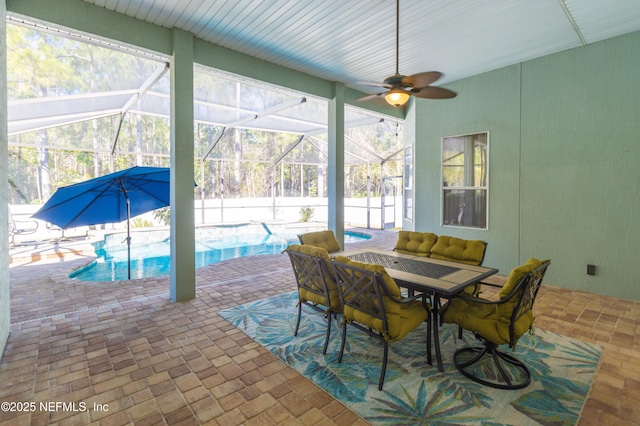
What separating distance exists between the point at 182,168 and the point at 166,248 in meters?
5.70

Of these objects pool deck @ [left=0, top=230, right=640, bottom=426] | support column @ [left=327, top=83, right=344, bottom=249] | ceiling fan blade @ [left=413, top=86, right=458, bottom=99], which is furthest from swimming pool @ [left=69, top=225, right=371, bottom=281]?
ceiling fan blade @ [left=413, top=86, right=458, bottom=99]

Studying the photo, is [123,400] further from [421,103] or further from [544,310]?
[421,103]

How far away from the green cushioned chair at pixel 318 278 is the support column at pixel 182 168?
1.79 meters

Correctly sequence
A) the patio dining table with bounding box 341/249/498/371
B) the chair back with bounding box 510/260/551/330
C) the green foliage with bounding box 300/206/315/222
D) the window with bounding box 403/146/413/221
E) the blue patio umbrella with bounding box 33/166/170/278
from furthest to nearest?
1. the green foliage with bounding box 300/206/315/222
2. the window with bounding box 403/146/413/221
3. the blue patio umbrella with bounding box 33/166/170/278
4. the patio dining table with bounding box 341/249/498/371
5. the chair back with bounding box 510/260/551/330

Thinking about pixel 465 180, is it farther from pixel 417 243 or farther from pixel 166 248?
pixel 166 248

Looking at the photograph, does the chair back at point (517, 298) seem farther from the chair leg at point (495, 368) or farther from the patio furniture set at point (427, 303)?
the chair leg at point (495, 368)

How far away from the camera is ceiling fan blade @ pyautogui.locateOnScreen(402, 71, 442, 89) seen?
2.82 m

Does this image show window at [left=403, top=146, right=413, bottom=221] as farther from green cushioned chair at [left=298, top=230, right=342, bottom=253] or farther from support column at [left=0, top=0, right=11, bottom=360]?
support column at [left=0, top=0, right=11, bottom=360]

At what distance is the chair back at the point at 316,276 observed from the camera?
263cm

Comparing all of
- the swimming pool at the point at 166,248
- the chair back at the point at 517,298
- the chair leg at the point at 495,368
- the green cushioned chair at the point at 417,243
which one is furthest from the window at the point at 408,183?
the chair back at the point at 517,298

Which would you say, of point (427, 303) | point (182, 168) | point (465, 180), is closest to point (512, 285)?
point (427, 303)

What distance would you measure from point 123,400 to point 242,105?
670 cm

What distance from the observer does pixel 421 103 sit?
6129 mm

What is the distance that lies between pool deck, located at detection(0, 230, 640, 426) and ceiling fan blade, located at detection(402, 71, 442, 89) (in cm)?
272
